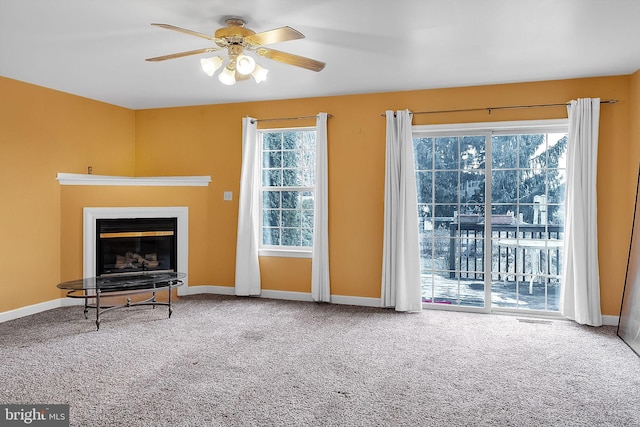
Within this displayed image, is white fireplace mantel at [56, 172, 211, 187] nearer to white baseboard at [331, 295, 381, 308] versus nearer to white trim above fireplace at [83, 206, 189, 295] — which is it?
white trim above fireplace at [83, 206, 189, 295]

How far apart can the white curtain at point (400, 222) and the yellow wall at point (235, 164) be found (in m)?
0.17

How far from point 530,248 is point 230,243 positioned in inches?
143

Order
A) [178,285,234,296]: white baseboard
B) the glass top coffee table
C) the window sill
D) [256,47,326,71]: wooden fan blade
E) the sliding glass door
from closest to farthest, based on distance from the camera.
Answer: [256,47,326,71]: wooden fan blade → the glass top coffee table → the sliding glass door → the window sill → [178,285,234,296]: white baseboard

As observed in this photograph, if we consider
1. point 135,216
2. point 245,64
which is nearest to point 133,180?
point 135,216

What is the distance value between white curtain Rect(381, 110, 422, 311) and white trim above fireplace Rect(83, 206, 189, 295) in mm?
2627

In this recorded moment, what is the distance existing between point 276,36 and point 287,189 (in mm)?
3070

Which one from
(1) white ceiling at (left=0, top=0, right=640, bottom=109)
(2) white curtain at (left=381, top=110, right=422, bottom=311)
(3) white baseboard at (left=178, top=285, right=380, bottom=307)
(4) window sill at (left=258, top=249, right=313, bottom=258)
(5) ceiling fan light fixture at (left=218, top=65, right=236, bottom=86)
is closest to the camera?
(1) white ceiling at (left=0, top=0, right=640, bottom=109)

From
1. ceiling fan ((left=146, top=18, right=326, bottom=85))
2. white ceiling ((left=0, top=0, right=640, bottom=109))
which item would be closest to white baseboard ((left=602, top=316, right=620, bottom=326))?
white ceiling ((left=0, top=0, right=640, bottom=109))

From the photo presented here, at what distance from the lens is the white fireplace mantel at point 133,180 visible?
5.29 m

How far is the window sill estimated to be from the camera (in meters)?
5.66

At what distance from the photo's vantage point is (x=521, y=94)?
4.85m

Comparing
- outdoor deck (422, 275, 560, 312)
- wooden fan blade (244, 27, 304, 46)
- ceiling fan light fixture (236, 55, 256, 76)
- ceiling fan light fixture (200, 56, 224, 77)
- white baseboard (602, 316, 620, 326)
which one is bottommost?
white baseboard (602, 316, 620, 326)

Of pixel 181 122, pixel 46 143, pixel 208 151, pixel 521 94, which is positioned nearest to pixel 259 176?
pixel 208 151

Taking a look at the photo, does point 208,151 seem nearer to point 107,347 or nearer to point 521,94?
point 107,347
